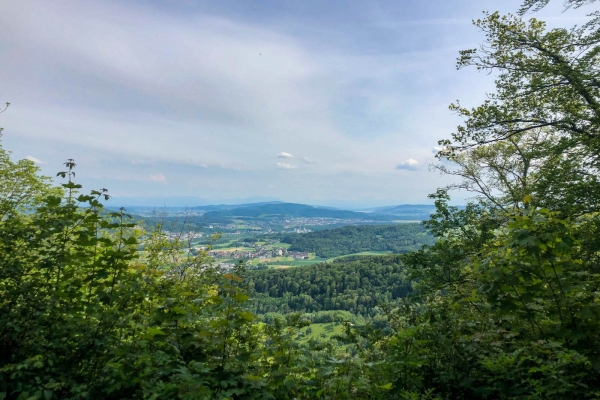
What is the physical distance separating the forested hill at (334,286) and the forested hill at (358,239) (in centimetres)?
4404

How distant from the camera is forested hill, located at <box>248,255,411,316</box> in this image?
38.6 m

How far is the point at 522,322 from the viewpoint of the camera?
345cm

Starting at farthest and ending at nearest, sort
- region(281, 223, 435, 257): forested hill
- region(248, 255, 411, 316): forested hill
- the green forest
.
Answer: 1. region(281, 223, 435, 257): forested hill
2. region(248, 255, 411, 316): forested hill
3. the green forest

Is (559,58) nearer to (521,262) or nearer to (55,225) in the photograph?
(521,262)

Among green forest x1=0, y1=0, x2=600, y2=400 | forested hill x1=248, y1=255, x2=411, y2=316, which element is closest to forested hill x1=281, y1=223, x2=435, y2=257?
forested hill x1=248, y1=255, x2=411, y2=316

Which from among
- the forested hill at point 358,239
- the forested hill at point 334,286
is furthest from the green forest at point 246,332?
the forested hill at point 358,239

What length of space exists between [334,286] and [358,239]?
68.7 metres

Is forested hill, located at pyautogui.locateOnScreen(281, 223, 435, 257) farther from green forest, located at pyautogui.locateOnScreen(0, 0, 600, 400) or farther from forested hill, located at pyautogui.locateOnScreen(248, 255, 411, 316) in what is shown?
green forest, located at pyautogui.locateOnScreen(0, 0, 600, 400)

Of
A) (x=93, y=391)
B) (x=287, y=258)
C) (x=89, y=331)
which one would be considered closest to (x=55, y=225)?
(x=89, y=331)

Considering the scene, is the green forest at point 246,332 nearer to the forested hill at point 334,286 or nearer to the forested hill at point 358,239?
the forested hill at point 334,286

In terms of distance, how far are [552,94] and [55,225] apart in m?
13.7

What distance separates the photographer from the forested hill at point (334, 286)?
38.6 metres

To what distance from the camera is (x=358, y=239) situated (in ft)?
366

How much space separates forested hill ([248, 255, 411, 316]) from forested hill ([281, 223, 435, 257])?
44040 millimetres
